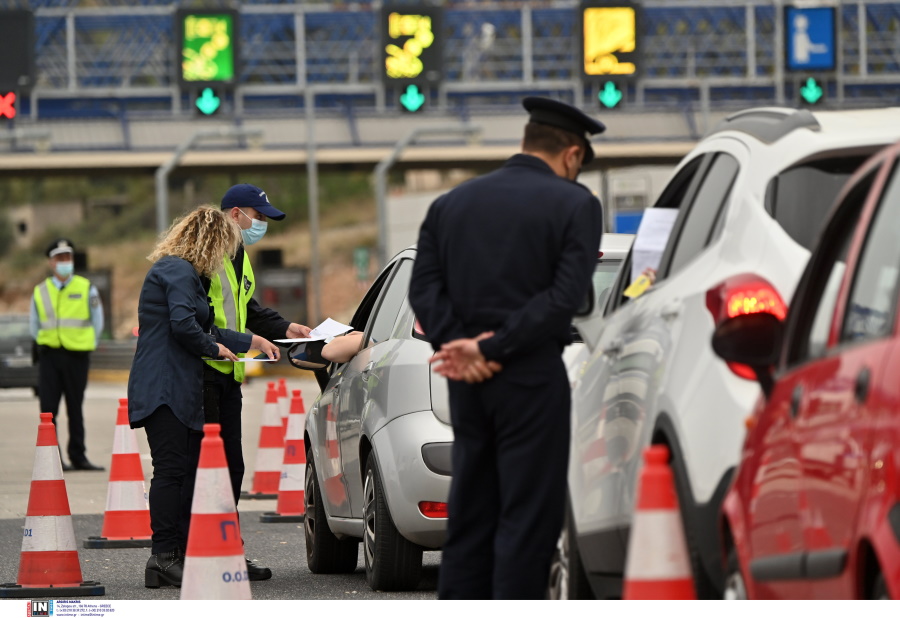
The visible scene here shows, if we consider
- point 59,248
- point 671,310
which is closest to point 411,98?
point 59,248

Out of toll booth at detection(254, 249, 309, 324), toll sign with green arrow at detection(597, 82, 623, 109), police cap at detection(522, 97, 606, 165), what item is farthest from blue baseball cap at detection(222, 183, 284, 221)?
toll booth at detection(254, 249, 309, 324)

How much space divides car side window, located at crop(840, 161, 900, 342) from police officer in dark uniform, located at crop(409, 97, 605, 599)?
5.02 ft

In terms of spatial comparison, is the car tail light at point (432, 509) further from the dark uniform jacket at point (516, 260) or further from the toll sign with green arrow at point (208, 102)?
the toll sign with green arrow at point (208, 102)

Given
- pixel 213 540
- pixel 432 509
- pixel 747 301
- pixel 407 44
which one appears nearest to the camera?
pixel 747 301

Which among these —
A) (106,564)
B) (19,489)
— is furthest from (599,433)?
(19,489)

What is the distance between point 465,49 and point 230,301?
139 ft

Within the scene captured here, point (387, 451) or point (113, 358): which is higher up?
point (387, 451)

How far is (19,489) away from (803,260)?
35.6 feet

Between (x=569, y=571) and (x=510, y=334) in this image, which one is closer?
(x=510, y=334)

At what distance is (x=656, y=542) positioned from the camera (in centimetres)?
384

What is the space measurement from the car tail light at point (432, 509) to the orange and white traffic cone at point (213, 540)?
1317 millimetres

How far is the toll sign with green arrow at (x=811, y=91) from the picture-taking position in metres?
28.6

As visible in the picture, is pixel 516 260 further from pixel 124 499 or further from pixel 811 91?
pixel 811 91
